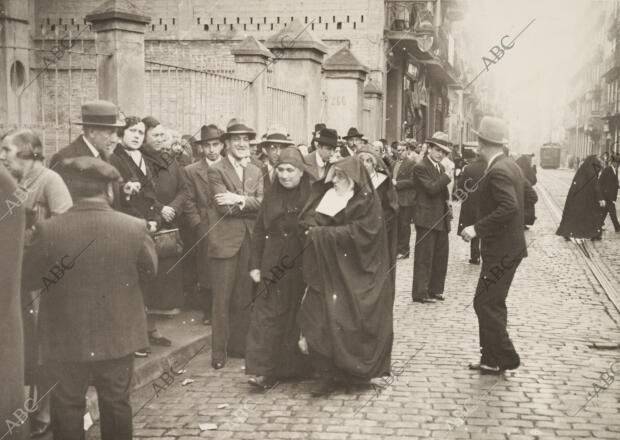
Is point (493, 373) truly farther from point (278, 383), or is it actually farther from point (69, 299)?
point (69, 299)

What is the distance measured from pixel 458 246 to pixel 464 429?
1040 cm

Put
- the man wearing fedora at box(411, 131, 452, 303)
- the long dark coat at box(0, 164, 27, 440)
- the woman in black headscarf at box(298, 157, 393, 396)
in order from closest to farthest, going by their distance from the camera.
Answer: the long dark coat at box(0, 164, 27, 440) → the woman in black headscarf at box(298, 157, 393, 396) → the man wearing fedora at box(411, 131, 452, 303)

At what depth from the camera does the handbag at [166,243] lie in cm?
675

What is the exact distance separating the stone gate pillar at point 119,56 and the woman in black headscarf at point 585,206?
10.5 meters

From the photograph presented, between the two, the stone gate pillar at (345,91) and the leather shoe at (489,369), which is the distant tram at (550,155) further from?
the leather shoe at (489,369)

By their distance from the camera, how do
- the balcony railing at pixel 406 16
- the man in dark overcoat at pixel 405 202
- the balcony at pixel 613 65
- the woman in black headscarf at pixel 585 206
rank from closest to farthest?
the man in dark overcoat at pixel 405 202 → the woman in black headscarf at pixel 585 206 → the balcony railing at pixel 406 16 → the balcony at pixel 613 65

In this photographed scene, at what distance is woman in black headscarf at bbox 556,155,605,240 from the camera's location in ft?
53.1

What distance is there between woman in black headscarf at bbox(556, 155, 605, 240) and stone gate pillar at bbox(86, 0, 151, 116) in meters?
10.5

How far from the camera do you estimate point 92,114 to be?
6.08m

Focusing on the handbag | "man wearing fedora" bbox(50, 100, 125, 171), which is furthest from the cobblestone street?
"man wearing fedora" bbox(50, 100, 125, 171)

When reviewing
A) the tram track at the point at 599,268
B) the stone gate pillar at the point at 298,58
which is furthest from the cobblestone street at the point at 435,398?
the stone gate pillar at the point at 298,58

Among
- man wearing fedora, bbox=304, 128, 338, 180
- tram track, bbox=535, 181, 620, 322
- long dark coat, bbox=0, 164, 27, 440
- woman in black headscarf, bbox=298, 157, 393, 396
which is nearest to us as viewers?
long dark coat, bbox=0, 164, 27, 440

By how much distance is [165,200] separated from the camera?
7605mm

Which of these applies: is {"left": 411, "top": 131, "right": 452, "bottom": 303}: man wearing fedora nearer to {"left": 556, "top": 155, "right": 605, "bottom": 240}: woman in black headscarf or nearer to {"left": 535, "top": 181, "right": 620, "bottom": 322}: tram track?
{"left": 535, "top": 181, "right": 620, "bottom": 322}: tram track
